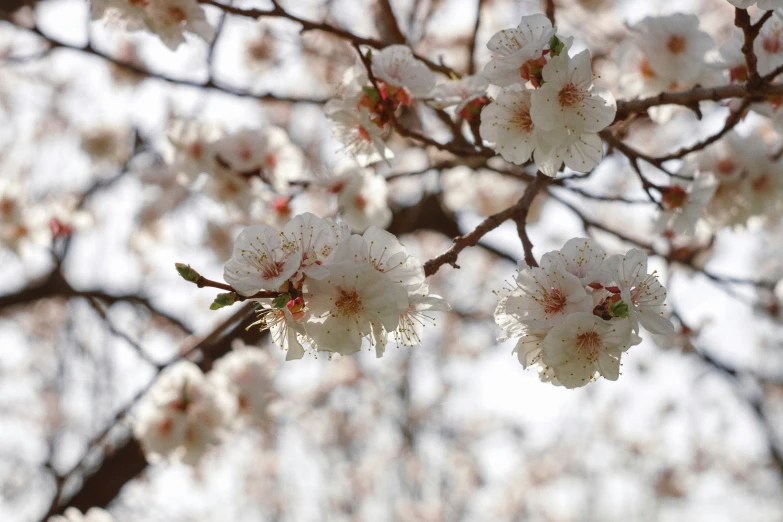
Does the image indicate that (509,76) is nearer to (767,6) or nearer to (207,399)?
(767,6)

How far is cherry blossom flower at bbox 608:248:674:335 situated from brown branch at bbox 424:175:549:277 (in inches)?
9.0

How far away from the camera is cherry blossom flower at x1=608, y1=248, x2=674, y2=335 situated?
123cm

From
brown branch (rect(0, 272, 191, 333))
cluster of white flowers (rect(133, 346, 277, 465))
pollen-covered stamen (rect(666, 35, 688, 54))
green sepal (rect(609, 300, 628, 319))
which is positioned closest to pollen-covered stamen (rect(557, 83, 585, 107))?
green sepal (rect(609, 300, 628, 319))

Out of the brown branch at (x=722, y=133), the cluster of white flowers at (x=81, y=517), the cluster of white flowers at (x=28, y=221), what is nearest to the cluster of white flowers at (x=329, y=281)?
the brown branch at (x=722, y=133)

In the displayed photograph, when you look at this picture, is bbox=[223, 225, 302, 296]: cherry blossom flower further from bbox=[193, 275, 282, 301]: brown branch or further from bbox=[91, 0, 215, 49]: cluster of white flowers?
bbox=[91, 0, 215, 49]: cluster of white flowers

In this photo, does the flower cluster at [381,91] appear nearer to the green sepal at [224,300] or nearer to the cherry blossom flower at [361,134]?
the cherry blossom flower at [361,134]

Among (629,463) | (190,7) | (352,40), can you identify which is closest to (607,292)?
(352,40)

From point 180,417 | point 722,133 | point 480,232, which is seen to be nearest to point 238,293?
point 480,232

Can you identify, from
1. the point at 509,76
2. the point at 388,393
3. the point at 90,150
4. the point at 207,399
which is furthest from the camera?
the point at 388,393

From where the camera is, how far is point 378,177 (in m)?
2.29

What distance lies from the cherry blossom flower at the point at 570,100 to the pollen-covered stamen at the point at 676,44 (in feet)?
2.96

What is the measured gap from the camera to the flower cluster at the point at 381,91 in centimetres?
174

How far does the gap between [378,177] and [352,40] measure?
0.65 meters

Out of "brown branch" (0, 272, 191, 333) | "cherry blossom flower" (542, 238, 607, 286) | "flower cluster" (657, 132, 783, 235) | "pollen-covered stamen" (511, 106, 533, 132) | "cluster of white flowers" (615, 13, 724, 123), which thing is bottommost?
"brown branch" (0, 272, 191, 333)
